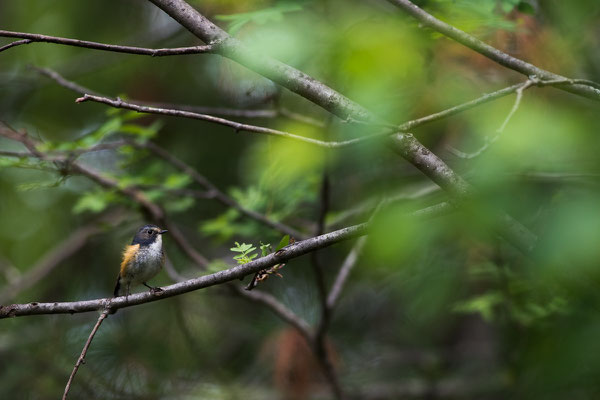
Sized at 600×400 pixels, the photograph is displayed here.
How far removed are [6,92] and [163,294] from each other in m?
5.33

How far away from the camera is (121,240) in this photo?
6.37m

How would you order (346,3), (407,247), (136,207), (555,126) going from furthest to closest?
(136,207) < (346,3) < (555,126) < (407,247)

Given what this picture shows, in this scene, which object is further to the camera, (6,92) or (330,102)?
(6,92)

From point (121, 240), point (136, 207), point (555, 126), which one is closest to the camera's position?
point (555, 126)

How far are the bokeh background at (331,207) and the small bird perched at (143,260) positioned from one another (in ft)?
1.17

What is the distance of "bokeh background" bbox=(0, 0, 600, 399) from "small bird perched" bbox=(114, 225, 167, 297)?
36cm

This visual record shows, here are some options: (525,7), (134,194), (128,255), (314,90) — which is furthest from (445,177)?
(134,194)

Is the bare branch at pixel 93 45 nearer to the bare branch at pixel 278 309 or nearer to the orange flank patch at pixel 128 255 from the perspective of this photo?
the orange flank patch at pixel 128 255

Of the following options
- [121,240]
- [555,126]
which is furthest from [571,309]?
[121,240]

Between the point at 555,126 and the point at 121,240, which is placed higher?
the point at 555,126

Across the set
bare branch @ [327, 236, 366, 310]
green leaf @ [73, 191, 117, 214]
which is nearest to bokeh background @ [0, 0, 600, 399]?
green leaf @ [73, 191, 117, 214]

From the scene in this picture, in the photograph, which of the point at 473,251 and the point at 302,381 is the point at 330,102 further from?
the point at 302,381

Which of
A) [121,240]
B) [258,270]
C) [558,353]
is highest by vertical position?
[258,270]

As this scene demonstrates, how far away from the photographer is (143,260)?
3748 millimetres
